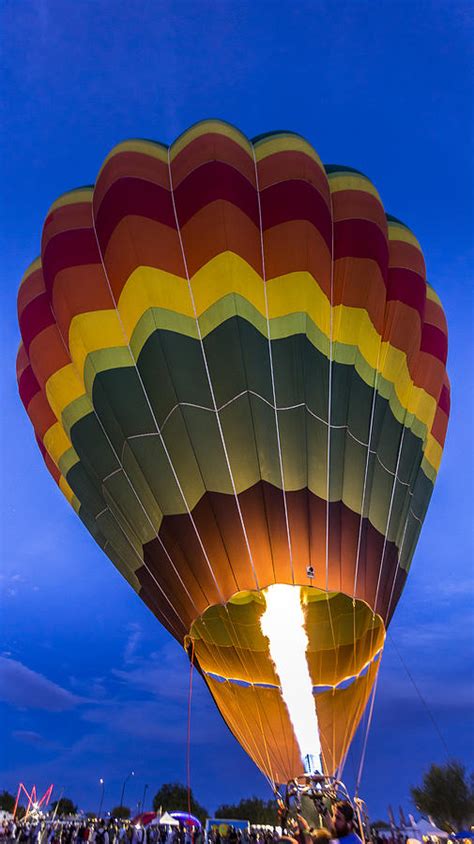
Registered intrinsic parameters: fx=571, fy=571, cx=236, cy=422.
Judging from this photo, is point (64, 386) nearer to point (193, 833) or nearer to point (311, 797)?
point (311, 797)

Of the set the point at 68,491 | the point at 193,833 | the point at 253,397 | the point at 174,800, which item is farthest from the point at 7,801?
the point at 253,397

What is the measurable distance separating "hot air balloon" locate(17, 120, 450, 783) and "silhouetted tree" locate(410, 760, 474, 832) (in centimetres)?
2916

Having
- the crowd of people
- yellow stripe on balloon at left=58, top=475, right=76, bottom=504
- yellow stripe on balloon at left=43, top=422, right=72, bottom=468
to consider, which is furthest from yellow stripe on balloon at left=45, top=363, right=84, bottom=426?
the crowd of people

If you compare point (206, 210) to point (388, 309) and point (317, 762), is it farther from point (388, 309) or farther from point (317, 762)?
point (317, 762)

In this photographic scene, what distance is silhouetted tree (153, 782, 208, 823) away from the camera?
4437 cm

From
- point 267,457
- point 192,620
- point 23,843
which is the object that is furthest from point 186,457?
point 23,843

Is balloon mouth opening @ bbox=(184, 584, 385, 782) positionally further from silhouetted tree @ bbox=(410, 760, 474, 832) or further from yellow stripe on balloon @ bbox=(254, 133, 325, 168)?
silhouetted tree @ bbox=(410, 760, 474, 832)

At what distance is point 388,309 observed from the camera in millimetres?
7609

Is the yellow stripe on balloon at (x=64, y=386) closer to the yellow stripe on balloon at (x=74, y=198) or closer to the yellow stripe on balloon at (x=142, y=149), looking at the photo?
the yellow stripe on balloon at (x=74, y=198)

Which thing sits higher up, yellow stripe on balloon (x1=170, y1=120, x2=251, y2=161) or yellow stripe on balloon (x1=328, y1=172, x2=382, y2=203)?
yellow stripe on balloon (x1=170, y1=120, x2=251, y2=161)

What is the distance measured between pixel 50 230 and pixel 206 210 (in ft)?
7.51

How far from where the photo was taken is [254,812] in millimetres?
45625

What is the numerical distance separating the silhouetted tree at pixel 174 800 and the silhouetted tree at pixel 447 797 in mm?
19636

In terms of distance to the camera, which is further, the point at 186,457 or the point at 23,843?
the point at 23,843
